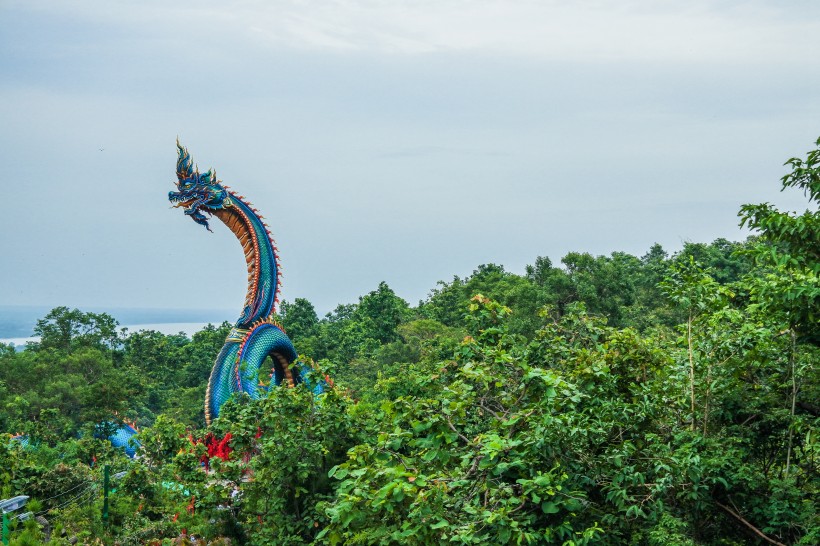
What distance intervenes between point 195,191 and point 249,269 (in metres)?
2.01

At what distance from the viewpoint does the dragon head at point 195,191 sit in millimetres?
18328

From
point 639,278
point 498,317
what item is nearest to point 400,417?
point 498,317

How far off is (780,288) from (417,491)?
310 cm

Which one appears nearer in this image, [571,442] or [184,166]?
[571,442]

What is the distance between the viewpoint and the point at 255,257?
1881 centimetres

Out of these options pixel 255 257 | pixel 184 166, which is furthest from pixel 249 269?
pixel 184 166

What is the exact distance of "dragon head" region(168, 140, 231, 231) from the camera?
722 inches

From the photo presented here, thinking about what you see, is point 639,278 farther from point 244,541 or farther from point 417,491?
point 417,491

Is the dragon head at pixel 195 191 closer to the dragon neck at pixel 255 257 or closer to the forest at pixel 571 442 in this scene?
the dragon neck at pixel 255 257

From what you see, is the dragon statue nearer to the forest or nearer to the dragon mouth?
the dragon mouth

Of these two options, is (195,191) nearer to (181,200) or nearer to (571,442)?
(181,200)

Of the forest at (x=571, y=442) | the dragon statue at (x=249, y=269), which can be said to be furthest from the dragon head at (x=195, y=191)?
the forest at (x=571, y=442)

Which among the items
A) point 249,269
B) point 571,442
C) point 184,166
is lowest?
point 571,442

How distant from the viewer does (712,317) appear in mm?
7543
